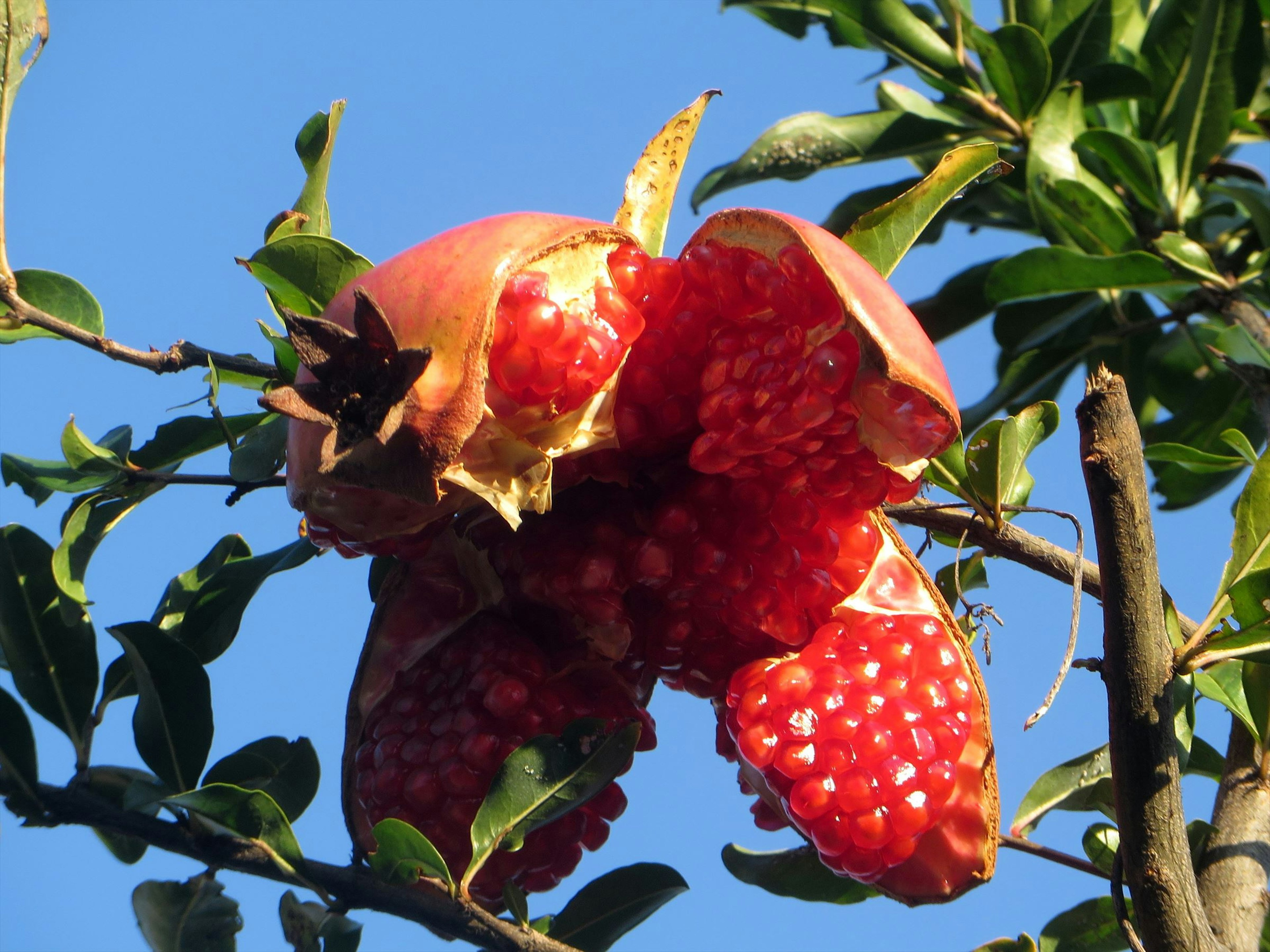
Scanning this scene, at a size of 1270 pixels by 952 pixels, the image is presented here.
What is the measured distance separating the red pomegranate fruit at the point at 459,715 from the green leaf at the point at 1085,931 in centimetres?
63

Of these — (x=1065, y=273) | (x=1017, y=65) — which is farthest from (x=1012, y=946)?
(x=1017, y=65)

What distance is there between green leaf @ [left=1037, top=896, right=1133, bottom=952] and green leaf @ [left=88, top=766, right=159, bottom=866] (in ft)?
3.82

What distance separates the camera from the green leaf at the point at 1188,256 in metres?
2.19

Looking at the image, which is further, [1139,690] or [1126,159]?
[1126,159]

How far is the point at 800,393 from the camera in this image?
1225mm

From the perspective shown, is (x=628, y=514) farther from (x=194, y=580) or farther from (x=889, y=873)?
(x=194, y=580)

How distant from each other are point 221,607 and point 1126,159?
6.20 feet

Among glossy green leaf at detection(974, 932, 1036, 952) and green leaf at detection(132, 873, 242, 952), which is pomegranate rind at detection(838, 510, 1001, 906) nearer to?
glossy green leaf at detection(974, 932, 1036, 952)

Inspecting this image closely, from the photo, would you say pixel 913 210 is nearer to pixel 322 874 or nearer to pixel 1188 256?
pixel 322 874

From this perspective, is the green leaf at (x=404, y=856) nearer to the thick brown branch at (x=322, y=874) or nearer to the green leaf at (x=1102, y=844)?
the thick brown branch at (x=322, y=874)

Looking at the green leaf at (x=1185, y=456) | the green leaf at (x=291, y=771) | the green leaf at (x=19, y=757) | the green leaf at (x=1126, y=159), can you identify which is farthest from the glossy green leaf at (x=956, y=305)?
the green leaf at (x=19, y=757)

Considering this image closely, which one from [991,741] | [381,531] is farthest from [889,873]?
[381,531]

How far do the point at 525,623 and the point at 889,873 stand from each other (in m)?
0.53

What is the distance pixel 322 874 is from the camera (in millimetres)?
1242
